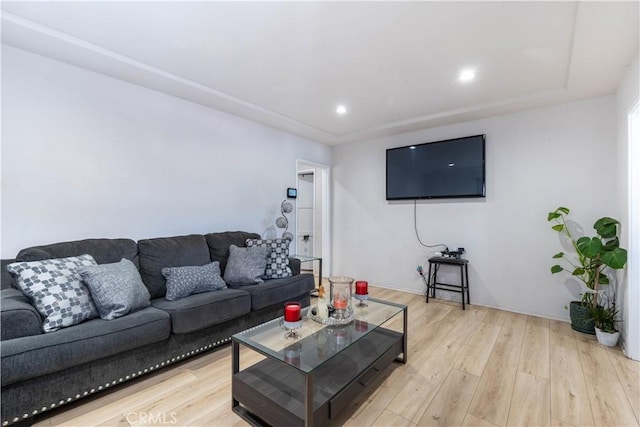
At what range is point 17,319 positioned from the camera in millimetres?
1530

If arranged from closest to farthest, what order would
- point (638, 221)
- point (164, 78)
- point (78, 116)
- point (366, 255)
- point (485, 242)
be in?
point (638, 221) < point (78, 116) < point (164, 78) < point (485, 242) < point (366, 255)

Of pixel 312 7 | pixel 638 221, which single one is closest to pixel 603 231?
pixel 638 221

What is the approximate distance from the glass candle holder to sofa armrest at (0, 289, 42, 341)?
1.79m

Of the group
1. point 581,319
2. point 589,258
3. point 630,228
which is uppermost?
point 630,228

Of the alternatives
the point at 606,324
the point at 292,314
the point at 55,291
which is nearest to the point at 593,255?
the point at 606,324

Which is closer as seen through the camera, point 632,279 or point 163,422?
point 163,422

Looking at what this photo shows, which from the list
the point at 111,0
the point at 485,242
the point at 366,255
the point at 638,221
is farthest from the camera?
the point at 366,255

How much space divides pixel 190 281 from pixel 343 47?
91.0 inches

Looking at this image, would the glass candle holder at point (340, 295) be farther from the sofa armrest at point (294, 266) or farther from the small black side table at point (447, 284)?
the small black side table at point (447, 284)

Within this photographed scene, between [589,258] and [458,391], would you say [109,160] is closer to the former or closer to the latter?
[458,391]

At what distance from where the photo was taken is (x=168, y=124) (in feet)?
9.77

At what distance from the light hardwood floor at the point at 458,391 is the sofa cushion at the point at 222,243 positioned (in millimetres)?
906

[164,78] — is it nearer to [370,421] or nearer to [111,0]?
[111,0]

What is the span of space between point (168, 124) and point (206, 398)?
8.50 ft
